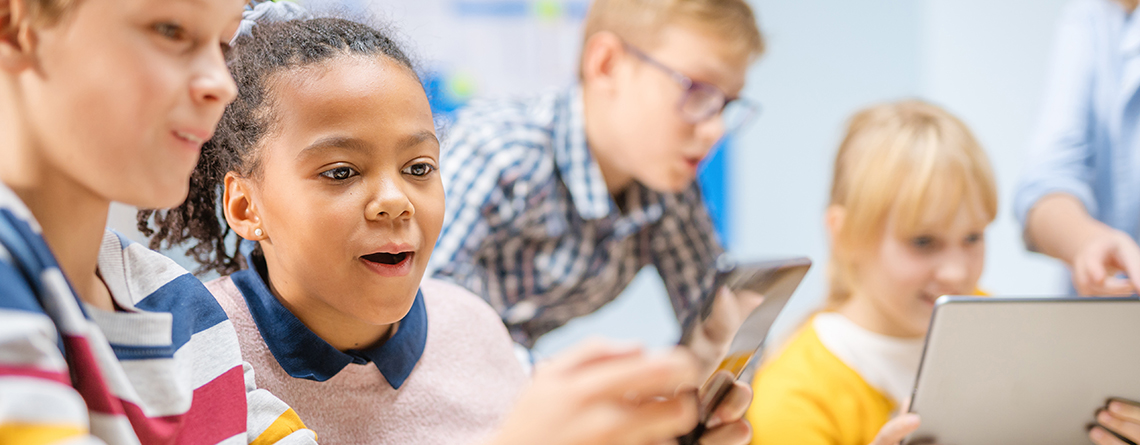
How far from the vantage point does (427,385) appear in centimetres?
72

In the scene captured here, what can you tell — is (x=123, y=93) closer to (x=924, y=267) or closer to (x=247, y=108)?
(x=247, y=108)

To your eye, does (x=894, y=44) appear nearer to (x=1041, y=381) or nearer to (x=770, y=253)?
(x=770, y=253)

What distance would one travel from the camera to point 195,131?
0.43 m

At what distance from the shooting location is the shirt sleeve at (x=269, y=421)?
1.82 feet

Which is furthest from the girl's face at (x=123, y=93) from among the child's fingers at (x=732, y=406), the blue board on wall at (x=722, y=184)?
the blue board on wall at (x=722, y=184)

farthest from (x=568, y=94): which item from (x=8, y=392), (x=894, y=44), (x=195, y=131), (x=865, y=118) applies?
(x=894, y=44)

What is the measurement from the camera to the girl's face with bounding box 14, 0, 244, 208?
385 mm

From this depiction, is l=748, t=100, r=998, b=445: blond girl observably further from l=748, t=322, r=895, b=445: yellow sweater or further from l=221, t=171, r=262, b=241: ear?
l=221, t=171, r=262, b=241: ear

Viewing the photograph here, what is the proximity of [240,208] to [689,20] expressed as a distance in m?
0.95

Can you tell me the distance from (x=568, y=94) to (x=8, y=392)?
1233 mm

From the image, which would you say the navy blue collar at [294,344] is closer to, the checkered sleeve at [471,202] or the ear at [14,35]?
the ear at [14,35]

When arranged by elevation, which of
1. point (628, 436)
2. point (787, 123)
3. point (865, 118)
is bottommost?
point (787, 123)

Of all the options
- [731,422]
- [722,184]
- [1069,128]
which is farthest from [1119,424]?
[722,184]

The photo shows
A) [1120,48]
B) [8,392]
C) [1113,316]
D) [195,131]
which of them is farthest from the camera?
[1120,48]
